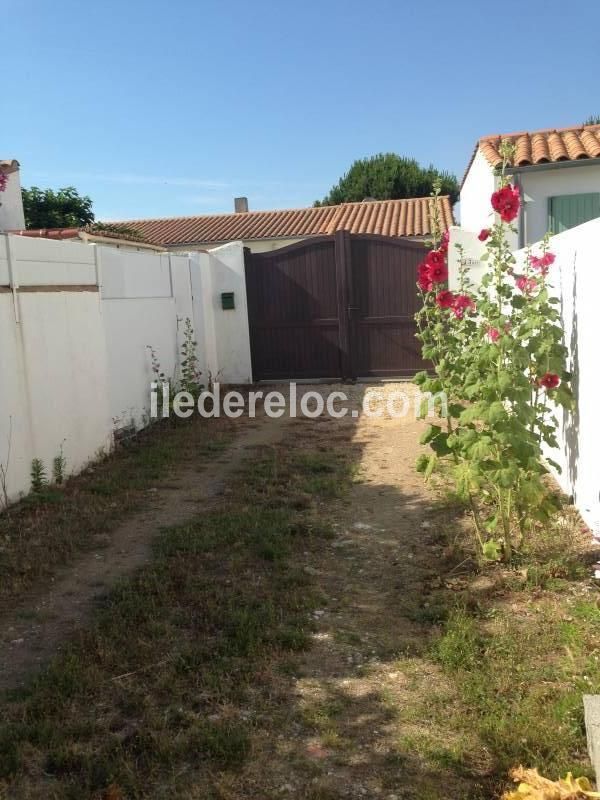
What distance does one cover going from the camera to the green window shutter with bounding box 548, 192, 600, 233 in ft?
33.6

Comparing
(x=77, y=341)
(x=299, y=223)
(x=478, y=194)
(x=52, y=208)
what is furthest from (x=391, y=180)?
(x=77, y=341)

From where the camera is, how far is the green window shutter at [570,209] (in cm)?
1023

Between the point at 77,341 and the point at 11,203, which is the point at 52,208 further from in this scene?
the point at 77,341

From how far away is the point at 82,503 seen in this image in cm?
582

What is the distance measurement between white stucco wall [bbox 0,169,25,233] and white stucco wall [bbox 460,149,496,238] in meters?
8.59

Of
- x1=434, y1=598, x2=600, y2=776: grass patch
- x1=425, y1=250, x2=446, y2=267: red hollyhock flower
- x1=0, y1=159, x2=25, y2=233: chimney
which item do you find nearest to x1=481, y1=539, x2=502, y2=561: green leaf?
x1=434, y1=598, x2=600, y2=776: grass patch

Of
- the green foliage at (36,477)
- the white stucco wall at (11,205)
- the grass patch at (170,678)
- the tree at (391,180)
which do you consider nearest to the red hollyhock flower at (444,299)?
the grass patch at (170,678)

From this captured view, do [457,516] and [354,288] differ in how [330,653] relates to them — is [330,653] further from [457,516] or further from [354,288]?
[354,288]

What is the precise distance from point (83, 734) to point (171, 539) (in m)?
2.20

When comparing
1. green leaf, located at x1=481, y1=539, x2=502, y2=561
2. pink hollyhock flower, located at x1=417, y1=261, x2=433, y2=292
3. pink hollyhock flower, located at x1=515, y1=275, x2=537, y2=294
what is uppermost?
pink hollyhock flower, located at x1=417, y1=261, x2=433, y2=292

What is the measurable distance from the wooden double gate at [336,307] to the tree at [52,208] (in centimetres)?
1278

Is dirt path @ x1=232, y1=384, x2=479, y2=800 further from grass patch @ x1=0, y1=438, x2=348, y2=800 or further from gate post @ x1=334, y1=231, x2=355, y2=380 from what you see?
gate post @ x1=334, y1=231, x2=355, y2=380

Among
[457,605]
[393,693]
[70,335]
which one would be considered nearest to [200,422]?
[70,335]

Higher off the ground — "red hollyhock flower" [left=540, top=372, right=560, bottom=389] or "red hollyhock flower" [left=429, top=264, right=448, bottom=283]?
"red hollyhock flower" [left=429, top=264, right=448, bottom=283]
